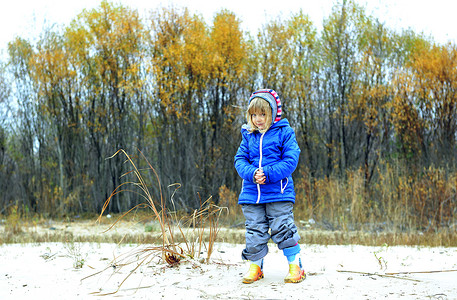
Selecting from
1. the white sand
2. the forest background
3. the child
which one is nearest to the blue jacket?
the child

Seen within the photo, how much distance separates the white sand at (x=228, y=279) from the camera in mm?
3371

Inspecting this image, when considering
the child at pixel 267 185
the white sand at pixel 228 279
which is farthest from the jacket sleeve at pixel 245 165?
the white sand at pixel 228 279

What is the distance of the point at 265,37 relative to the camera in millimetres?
16156

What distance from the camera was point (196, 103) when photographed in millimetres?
15438

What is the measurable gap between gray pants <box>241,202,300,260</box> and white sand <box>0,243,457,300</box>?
0.31 meters

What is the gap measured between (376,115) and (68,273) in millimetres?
14127

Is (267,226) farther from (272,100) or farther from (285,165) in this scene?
(272,100)

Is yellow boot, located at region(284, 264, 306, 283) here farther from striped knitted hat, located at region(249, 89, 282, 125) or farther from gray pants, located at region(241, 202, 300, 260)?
striped knitted hat, located at region(249, 89, 282, 125)

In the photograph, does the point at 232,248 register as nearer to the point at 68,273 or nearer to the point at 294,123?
the point at 68,273

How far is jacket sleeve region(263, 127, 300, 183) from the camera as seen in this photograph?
3.56 m

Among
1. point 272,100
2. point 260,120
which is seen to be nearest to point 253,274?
point 260,120

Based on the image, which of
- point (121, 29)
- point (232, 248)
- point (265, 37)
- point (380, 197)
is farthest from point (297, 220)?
point (121, 29)

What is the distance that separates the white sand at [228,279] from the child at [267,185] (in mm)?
279

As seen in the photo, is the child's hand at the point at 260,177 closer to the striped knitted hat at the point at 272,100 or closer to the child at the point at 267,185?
the child at the point at 267,185
